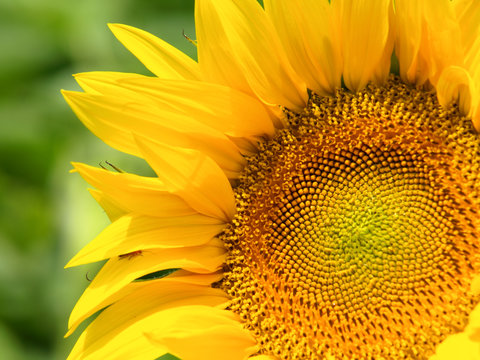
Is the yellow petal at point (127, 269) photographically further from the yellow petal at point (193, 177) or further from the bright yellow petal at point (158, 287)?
the yellow petal at point (193, 177)

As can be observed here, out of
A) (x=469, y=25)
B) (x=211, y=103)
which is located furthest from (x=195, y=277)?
(x=469, y=25)

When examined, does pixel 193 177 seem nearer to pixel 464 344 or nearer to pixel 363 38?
pixel 363 38

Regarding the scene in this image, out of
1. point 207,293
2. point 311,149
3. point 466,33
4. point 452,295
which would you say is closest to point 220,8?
point 311,149

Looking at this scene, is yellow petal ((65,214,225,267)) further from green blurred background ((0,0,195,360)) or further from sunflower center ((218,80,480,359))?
green blurred background ((0,0,195,360))

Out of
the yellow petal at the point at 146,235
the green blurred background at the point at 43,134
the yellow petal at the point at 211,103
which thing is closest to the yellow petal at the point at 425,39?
the yellow petal at the point at 211,103

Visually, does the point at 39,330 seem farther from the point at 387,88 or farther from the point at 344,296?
the point at 387,88

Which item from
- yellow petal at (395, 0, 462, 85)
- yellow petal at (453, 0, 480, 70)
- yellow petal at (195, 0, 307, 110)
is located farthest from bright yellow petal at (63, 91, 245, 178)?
yellow petal at (453, 0, 480, 70)
